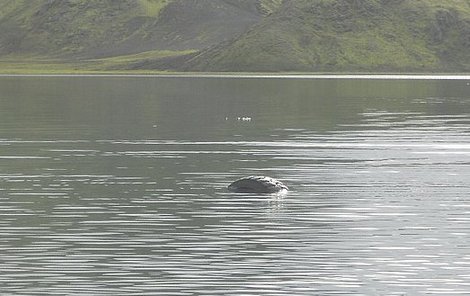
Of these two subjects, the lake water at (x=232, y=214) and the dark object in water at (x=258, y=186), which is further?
the dark object in water at (x=258, y=186)

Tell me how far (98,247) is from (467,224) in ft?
43.6

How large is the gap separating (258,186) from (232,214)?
833cm

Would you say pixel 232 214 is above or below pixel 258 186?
above

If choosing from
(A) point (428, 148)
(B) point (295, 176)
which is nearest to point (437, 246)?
(B) point (295, 176)

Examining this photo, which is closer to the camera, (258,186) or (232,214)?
(232,214)

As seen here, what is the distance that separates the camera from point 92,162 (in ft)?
246

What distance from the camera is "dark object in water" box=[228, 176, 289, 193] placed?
189 feet

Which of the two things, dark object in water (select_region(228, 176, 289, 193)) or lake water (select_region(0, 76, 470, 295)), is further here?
dark object in water (select_region(228, 176, 289, 193))

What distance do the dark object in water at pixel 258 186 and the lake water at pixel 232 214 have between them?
81cm

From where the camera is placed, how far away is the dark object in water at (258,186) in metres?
57.7

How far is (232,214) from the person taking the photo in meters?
49.6

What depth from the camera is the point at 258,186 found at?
57812 millimetres

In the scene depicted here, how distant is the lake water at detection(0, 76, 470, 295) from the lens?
3512 cm

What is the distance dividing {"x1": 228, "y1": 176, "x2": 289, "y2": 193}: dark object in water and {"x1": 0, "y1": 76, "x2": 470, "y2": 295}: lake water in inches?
31.9
